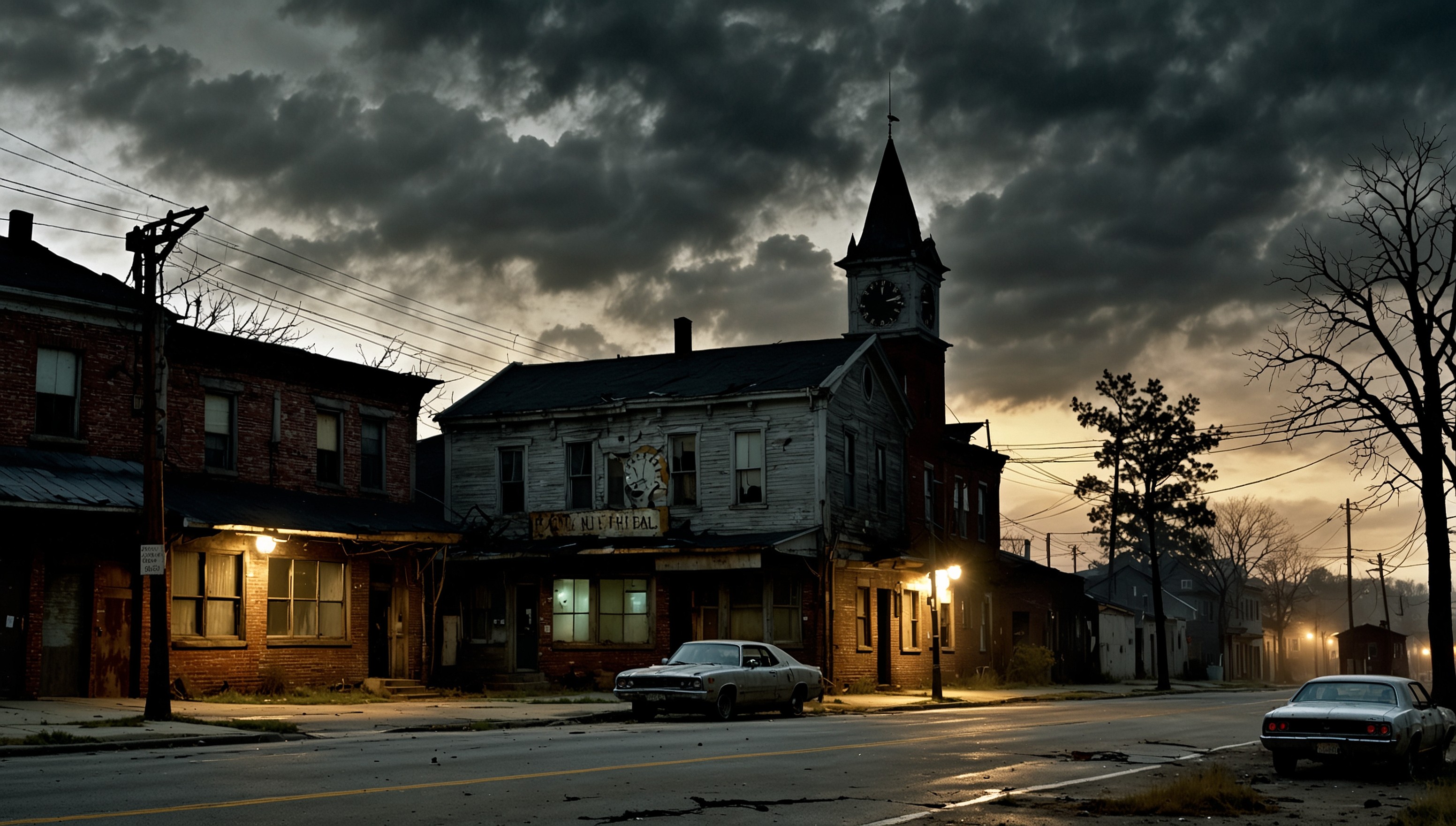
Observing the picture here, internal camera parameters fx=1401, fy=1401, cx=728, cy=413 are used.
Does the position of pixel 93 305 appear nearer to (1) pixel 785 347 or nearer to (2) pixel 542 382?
(2) pixel 542 382

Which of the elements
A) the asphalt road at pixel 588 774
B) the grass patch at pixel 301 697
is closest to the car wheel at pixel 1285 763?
the asphalt road at pixel 588 774

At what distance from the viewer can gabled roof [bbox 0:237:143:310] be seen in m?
27.8

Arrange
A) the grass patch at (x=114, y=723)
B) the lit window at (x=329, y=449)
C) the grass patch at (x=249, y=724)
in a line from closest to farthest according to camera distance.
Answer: the grass patch at (x=114, y=723) < the grass patch at (x=249, y=724) < the lit window at (x=329, y=449)

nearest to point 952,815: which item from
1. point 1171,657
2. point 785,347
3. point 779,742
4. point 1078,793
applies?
point 1078,793

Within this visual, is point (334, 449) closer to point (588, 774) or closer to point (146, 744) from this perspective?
point (146, 744)

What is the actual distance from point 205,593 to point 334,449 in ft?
20.7

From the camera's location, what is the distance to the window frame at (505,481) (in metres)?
40.2

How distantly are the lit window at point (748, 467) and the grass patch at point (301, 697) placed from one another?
Answer: 11.1m

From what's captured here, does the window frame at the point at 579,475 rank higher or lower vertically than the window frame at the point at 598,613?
higher

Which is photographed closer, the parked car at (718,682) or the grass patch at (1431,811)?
the grass patch at (1431,811)

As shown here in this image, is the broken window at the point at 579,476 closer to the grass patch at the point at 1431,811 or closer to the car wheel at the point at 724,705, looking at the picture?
the car wheel at the point at 724,705

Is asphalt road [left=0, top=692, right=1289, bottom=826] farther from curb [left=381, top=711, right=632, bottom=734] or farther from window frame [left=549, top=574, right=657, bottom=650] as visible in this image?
window frame [left=549, top=574, right=657, bottom=650]

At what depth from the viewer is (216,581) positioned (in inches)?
1171

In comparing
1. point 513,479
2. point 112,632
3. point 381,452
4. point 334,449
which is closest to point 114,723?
point 112,632
